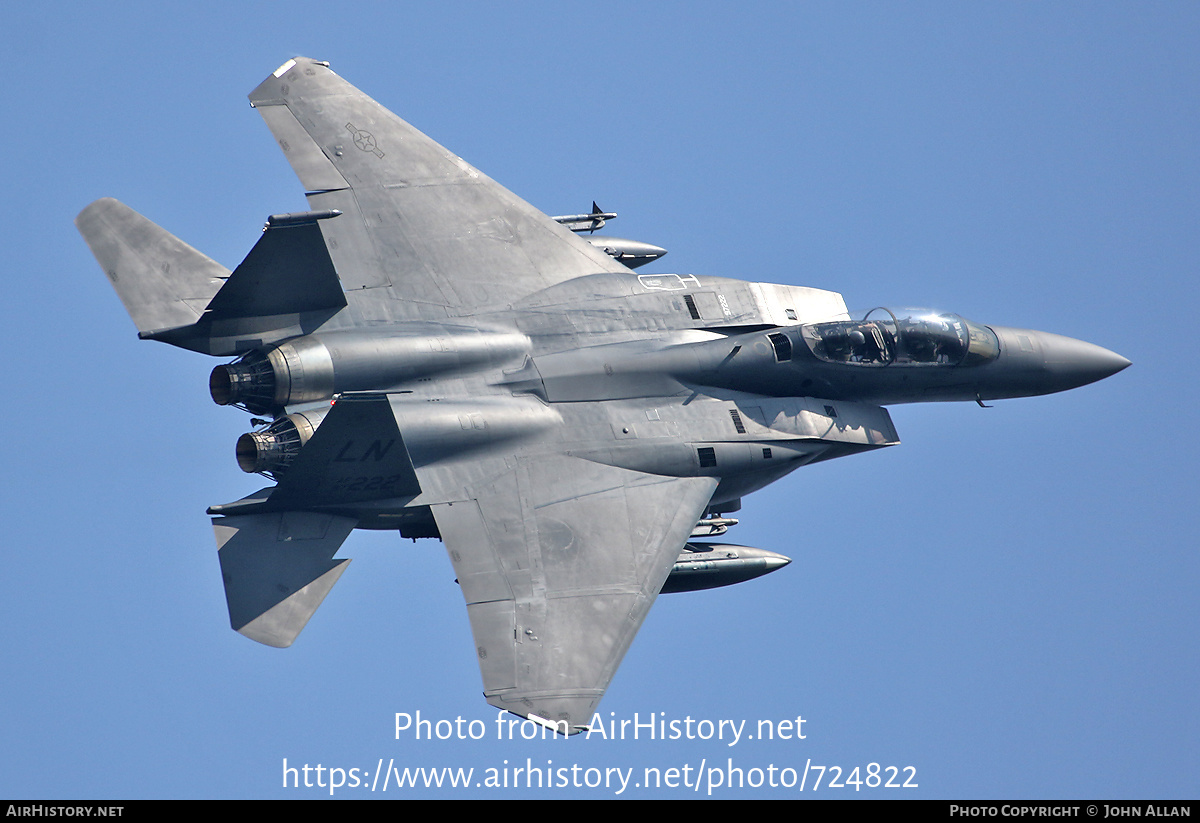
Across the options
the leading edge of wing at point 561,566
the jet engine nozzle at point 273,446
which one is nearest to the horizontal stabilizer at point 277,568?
the jet engine nozzle at point 273,446

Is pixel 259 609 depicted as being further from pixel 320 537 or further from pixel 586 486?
pixel 586 486

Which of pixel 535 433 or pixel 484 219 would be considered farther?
pixel 484 219

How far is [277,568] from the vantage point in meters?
20.4

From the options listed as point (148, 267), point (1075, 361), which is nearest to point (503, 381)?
point (148, 267)

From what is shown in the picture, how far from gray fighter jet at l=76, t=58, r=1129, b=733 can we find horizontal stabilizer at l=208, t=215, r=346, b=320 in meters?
0.03

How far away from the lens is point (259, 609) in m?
20.2

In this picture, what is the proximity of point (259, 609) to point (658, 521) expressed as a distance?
5.11 m

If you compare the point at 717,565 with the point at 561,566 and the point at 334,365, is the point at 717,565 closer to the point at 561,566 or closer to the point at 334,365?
the point at 561,566

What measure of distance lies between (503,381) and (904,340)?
5775mm

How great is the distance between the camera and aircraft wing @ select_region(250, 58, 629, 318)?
896 inches

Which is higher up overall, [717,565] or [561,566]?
[717,565]

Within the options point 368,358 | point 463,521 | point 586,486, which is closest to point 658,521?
point 586,486

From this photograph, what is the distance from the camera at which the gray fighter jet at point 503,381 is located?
2047 cm

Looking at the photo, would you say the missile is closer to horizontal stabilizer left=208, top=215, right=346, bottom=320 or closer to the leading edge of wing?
the leading edge of wing
